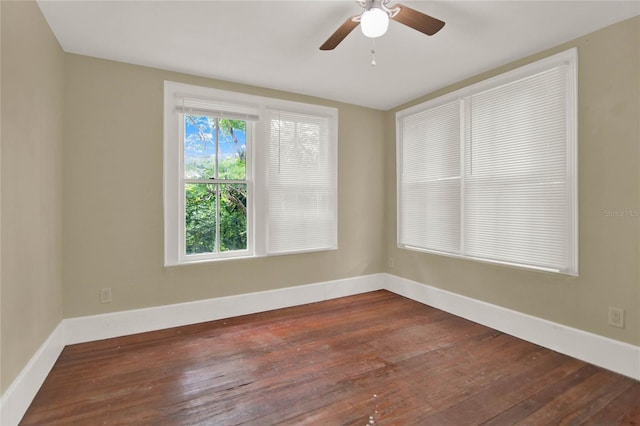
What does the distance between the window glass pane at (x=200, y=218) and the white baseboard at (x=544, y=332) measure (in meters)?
2.55

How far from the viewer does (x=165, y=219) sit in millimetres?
3043

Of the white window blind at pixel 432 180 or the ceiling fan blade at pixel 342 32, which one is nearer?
the ceiling fan blade at pixel 342 32

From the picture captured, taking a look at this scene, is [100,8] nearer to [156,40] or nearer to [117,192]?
[156,40]

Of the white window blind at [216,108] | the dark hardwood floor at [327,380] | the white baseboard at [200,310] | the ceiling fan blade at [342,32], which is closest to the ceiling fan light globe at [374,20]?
the ceiling fan blade at [342,32]

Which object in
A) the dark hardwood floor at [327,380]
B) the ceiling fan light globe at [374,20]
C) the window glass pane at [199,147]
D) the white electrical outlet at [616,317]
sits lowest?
the dark hardwood floor at [327,380]

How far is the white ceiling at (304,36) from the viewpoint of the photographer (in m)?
2.09

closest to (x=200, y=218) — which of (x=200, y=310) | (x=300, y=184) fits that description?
(x=200, y=310)

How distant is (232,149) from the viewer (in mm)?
3451

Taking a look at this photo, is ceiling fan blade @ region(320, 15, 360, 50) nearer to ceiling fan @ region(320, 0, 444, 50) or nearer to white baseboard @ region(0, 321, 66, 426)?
ceiling fan @ region(320, 0, 444, 50)

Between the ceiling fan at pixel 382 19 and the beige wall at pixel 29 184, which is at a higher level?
the ceiling fan at pixel 382 19

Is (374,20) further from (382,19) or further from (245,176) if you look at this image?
(245,176)

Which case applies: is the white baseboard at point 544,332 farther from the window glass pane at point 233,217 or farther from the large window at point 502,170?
the window glass pane at point 233,217

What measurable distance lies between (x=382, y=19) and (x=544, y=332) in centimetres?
276

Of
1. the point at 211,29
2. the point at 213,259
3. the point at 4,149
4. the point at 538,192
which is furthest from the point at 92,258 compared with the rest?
the point at 538,192
